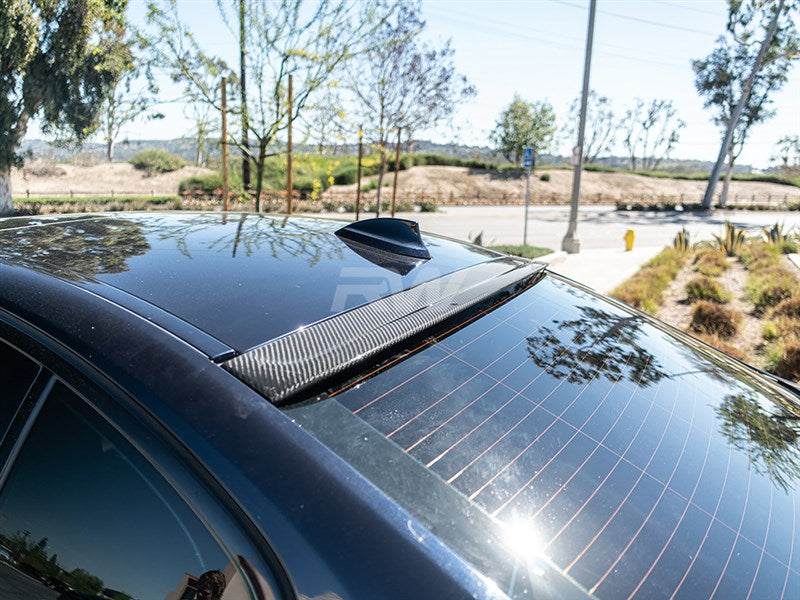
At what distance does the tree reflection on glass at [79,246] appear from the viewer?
1443 millimetres

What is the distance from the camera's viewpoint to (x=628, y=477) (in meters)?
1.18

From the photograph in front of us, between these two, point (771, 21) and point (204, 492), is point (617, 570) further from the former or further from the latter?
point (771, 21)

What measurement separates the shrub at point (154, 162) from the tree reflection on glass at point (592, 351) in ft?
138

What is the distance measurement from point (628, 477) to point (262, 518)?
755 mm

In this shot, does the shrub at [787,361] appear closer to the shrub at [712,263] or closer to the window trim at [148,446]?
the shrub at [712,263]

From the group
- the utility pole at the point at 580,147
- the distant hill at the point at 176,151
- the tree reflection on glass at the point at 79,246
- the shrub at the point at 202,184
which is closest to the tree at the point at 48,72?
the distant hill at the point at 176,151

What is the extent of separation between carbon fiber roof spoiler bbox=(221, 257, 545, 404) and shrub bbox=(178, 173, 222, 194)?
110ft

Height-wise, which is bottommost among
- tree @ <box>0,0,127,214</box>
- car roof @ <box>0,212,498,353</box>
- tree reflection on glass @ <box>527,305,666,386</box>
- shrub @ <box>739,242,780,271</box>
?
shrub @ <box>739,242,780,271</box>

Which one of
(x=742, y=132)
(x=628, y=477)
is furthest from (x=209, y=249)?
(x=742, y=132)

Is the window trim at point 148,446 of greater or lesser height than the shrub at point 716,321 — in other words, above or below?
above

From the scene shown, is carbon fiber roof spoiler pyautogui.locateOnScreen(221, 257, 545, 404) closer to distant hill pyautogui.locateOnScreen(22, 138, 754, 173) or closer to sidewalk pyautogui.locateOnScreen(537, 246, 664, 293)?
sidewalk pyautogui.locateOnScreen(537, 246, 664, 293)

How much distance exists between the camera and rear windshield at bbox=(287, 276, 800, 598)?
952 mm

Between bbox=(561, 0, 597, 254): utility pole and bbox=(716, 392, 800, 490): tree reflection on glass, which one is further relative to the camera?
bbox=(561, 0, 597, 254): utility pole

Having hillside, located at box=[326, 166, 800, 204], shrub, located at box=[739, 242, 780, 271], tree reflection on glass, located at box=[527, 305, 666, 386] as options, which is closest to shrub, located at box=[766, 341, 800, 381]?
tree reflection on glass, located at box=[527, 305, 666, 386]
